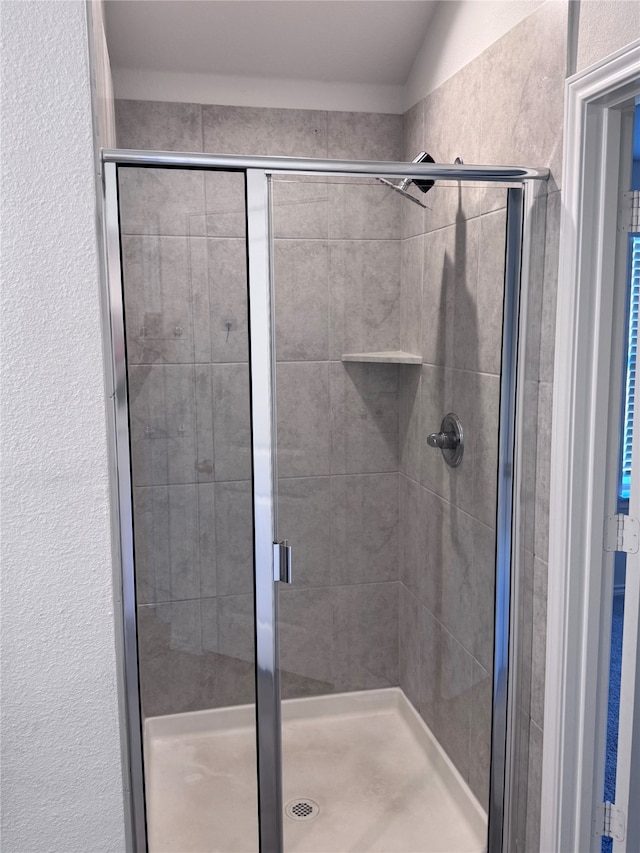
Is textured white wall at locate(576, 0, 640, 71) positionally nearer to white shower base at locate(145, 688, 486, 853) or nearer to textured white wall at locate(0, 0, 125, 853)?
textured white wall at locate(0, 0, 125, 853)

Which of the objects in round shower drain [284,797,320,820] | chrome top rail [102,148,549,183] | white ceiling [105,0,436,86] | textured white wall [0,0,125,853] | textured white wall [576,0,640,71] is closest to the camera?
textured white wall [0,0,125,853]

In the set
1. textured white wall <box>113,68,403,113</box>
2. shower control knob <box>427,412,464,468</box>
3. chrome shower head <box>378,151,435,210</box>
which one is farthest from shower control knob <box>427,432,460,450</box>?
textured white wall <box>113,68,403,113</box>

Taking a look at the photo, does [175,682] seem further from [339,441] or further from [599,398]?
[599,398]

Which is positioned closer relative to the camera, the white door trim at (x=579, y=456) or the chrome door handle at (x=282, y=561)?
the white door trim at (x=579, y=456)

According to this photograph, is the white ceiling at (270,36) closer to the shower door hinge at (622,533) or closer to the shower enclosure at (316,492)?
the shower enclosure at (316,492)

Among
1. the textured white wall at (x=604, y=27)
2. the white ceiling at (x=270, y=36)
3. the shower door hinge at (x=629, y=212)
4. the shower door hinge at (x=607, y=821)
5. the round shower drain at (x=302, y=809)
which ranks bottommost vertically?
the round shower drain at (x=302, y=809)

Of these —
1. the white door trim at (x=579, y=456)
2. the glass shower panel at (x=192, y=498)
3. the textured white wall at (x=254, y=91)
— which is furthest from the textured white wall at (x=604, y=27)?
the textured white wall at (x=254, y=91)

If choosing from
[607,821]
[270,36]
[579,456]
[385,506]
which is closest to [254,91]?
[270,36]

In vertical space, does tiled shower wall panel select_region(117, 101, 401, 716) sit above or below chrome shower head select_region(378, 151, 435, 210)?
below

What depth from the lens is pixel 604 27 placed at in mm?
1375

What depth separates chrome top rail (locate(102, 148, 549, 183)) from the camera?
144cm

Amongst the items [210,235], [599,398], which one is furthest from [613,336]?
[210,235]

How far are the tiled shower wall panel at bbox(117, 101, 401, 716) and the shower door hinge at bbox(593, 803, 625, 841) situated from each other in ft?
1.90

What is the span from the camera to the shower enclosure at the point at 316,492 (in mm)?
1524
